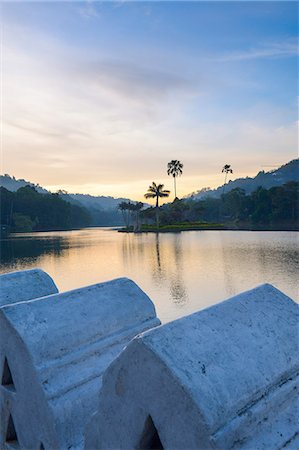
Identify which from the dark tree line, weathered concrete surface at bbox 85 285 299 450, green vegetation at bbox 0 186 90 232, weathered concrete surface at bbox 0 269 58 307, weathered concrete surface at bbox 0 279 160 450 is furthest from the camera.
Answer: green vegetation at bbox 0 186 90 232

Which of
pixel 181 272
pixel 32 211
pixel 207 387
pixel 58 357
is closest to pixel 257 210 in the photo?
pixel 32 211

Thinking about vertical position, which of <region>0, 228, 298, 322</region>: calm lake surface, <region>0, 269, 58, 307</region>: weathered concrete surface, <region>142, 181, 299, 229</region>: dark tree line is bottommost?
<region>0, 228, 298, 322</region>: calm lake surface

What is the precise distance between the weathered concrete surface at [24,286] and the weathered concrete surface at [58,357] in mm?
1183

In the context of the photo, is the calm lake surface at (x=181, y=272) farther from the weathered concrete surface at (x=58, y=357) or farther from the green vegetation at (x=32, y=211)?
the green vegetation at (x=32, y=211)

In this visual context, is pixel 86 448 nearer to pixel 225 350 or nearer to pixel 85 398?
pixel 85 398

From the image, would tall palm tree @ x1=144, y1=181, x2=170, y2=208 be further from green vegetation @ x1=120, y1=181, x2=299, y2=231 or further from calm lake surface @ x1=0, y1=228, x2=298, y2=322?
calm lake surface @ x1=0, y1=228, x2=298, y2=322

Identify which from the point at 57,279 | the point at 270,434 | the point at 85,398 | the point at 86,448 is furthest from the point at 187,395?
the point at 57,279

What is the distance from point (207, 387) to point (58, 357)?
6.67 ft

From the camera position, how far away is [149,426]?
9.46ft

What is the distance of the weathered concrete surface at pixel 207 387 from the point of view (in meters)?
2.56

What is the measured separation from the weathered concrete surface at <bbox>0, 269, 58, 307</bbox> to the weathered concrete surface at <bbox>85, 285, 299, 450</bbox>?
2.64m

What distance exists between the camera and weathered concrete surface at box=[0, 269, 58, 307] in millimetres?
5547

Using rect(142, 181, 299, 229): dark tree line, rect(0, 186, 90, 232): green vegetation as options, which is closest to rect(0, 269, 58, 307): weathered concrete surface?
rect(142, 181, 299, 229): dark tree line

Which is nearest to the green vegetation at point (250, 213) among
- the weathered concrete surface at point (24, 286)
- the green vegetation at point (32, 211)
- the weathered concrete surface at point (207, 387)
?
the green vegetation at point (32, 211)
